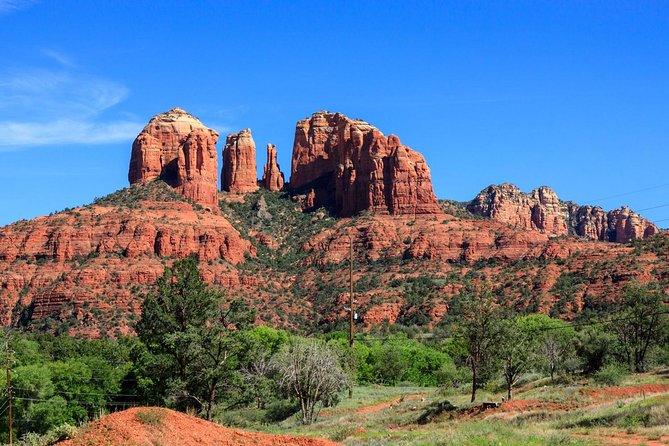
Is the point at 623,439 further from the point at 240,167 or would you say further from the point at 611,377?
the point at 240,167

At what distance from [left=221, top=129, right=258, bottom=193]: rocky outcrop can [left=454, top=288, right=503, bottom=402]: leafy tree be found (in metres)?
117

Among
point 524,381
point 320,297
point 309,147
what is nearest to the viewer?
point 524,381

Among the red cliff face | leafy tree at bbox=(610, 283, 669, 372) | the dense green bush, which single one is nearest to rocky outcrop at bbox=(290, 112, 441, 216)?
the red cliff face

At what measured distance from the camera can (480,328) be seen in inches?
1924

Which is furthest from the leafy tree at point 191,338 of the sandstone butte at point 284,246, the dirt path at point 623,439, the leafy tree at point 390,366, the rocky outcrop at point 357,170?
the rocky outcrop at point 357,170

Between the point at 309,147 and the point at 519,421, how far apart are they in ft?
432

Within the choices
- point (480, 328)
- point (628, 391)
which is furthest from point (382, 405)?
point (628, 391)

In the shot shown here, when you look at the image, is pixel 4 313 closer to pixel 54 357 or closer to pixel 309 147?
pixel 54 357

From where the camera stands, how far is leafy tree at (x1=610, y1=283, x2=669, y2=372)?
59.0 meters

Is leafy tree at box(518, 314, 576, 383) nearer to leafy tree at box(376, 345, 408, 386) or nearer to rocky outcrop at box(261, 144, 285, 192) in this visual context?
leafy tree at box(376, 345, 408, 386)

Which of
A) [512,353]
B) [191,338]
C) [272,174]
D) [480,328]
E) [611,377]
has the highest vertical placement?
[272,174]

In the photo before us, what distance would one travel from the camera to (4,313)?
114562mm

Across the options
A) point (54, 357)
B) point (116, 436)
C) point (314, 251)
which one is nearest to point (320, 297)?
point (314, 251)

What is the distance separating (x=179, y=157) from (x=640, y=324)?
10040cm
